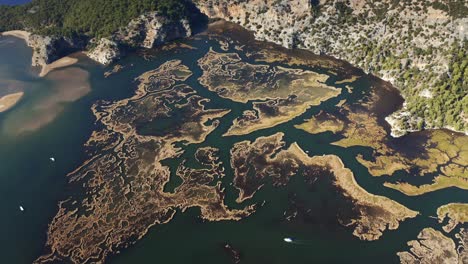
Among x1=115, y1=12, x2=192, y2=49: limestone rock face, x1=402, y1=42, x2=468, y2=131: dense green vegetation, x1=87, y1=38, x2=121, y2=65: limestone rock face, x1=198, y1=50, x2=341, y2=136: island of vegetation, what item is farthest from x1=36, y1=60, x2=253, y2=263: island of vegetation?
x1=402, y1=42, x2=468, y2=131: dense green vegetation

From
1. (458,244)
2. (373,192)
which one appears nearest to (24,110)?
(373,192)

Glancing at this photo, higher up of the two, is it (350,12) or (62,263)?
(350,12)

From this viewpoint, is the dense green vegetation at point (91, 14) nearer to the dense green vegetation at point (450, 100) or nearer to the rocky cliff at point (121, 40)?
the rocky cliff at point (121, 40)

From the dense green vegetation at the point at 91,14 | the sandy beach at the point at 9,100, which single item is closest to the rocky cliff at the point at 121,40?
the dense green vegetation at the point at 91,14

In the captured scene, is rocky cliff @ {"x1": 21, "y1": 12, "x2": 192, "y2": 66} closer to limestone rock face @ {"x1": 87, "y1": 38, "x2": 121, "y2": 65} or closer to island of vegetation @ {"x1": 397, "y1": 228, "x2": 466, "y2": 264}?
limestone rock face @ {"x1": 87, "y1": 38, "x2": 121, "y2": 65}

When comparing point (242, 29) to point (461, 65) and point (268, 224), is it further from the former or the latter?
point (268, 224)

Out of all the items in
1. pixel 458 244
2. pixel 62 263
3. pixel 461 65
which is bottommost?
pixel 62 263

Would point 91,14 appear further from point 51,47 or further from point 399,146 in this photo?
point 399,146
